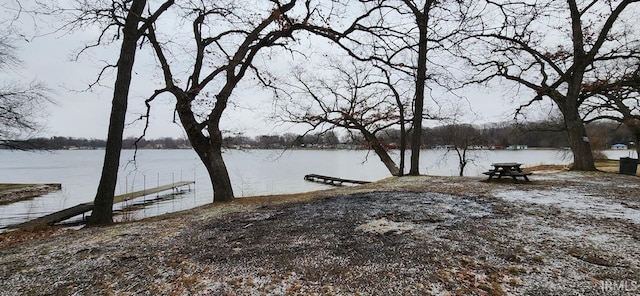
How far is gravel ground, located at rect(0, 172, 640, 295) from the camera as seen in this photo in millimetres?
2746

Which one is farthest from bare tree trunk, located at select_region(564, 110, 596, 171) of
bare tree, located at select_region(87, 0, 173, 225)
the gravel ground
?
bare tree, located at select_region(87, 0, 173, 225)

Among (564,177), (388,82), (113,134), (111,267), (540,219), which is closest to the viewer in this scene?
(111,267)

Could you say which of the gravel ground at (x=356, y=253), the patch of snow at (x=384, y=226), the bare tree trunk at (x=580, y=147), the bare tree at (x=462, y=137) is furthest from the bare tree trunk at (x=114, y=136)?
the bare tree at (x=462, y=137)

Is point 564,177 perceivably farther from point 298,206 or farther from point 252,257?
point 252,257

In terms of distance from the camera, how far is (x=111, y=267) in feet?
10.9

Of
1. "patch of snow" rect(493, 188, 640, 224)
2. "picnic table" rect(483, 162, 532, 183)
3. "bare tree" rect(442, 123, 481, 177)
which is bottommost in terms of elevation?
"patch of snow" rect(493, 188, 640, 224)

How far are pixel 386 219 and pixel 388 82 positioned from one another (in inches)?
396

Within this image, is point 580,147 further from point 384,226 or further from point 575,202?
point 384,226

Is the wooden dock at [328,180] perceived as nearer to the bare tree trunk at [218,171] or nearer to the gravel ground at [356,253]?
the bare tree trunk at [218,171]

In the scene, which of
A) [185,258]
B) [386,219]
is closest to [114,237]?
[185,258]

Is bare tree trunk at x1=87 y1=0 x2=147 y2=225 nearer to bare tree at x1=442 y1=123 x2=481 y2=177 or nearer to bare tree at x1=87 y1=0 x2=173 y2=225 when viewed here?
bare tree at x1=87 y1=0 x2=173 y2=225

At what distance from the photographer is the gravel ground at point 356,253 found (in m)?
2.75

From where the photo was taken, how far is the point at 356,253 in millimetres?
3395

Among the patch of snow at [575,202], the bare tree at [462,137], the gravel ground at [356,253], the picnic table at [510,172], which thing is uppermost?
the bare tree at [462,137]
